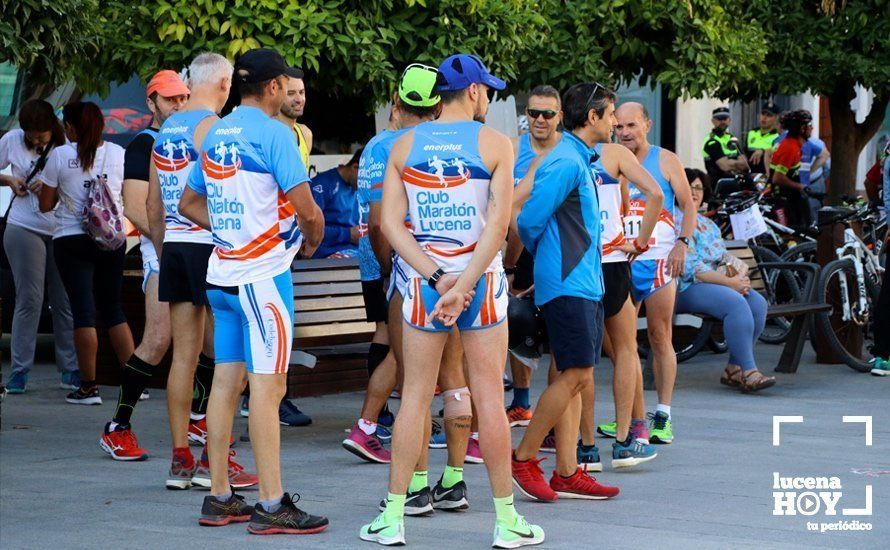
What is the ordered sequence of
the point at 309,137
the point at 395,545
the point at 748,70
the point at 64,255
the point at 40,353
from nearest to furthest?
the point at 395,545 < the point at 309,137 < the point at 64,255 < the point at 40,353 < the point at 748,70

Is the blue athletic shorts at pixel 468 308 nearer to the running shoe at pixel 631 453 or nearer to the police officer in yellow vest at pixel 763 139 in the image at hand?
the running shoe at pixel 631 453

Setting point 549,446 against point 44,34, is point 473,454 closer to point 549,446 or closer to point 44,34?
point 549,446

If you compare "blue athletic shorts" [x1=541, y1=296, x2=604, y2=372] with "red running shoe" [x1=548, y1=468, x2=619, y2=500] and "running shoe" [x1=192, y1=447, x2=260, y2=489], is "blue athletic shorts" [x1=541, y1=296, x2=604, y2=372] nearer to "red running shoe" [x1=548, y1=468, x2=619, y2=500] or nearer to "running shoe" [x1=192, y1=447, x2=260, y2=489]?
"red running shoe" [x1=548, y1=468, x2=619, y2=500]

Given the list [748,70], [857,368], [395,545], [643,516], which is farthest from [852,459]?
[748,70]

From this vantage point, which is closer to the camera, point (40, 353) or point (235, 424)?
point (235, 424)

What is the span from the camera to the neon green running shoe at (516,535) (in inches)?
244

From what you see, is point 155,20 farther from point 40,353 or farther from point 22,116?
point 40,353

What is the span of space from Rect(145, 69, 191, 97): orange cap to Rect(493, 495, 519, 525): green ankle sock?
10.00 ft

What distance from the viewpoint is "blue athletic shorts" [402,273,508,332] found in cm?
627

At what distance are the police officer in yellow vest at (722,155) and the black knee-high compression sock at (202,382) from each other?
40.7ft

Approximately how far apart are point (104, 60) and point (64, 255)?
4.57 feet

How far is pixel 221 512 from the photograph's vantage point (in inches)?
265

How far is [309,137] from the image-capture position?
375 inches

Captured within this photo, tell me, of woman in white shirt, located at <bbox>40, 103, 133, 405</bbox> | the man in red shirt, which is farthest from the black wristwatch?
the man in red shirt
